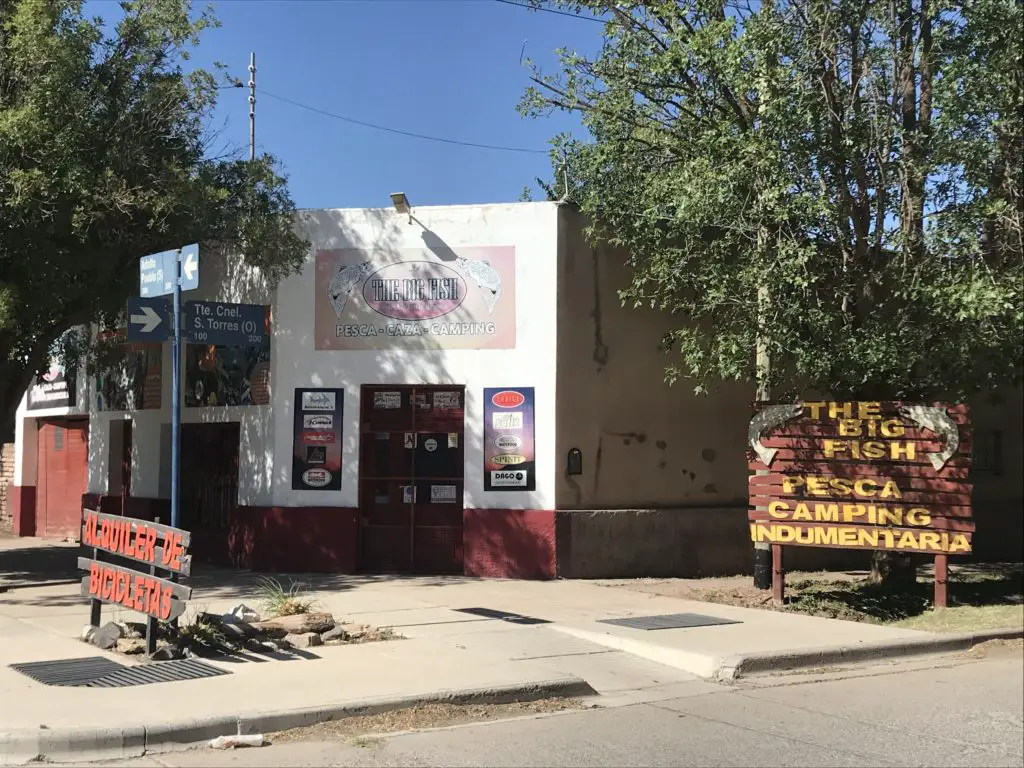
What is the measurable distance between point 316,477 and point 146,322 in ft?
17.5

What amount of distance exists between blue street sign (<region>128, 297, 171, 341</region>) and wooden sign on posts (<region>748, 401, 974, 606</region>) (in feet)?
23.6

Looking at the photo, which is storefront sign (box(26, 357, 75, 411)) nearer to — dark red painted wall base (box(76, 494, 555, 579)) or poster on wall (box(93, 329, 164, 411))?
poster on wall (box(93, 329, 164, 411))

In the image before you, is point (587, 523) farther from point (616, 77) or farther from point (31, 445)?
point (31, 445)

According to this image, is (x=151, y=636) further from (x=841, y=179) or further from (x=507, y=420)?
(x=841, y=179)

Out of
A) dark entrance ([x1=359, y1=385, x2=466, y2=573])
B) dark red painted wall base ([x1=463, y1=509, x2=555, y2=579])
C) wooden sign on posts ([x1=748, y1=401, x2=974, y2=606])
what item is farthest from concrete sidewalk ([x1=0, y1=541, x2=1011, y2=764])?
wooden sign on posts ([x1=748, y1=401, x2=974, y2=606])

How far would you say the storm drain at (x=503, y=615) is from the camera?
10883 mm

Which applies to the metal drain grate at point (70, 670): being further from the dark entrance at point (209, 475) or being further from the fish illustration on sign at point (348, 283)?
the fish illustration on sign at point (348, 283)

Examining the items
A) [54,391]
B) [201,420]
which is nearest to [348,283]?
[201,420]

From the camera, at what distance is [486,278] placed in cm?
1445

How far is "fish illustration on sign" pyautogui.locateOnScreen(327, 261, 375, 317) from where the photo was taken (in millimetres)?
14648

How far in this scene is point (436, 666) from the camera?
335 inches

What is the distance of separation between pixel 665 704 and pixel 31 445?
17.5 metres

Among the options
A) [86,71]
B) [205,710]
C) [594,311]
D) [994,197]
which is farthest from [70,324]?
[994,197]

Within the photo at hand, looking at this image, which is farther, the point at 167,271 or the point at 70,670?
the point at 167,271
